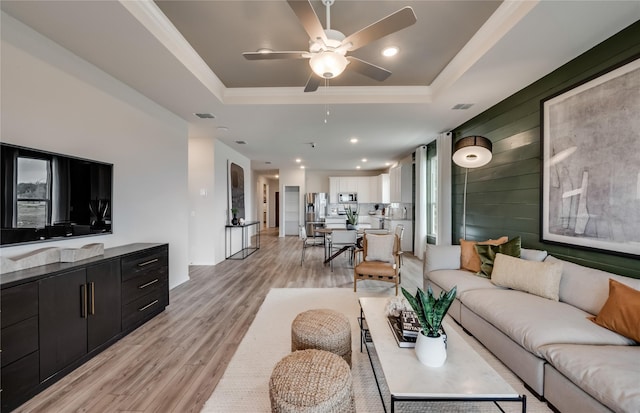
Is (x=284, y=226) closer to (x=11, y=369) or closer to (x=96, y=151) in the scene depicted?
(x=96, y=151)

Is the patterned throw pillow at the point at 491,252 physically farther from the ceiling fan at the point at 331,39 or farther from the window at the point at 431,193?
the window at the point at 431,193

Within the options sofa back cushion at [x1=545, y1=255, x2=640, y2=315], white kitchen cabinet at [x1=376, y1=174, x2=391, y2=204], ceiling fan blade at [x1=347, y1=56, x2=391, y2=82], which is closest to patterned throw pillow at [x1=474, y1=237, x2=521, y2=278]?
sofa back cushion at [x1=545, y1=255, x2=640, y2=315]

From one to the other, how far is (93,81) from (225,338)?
9.67 feet

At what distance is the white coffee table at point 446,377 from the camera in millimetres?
1283

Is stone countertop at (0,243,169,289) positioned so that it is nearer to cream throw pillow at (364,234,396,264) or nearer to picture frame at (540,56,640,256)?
cream throw pillow at (364,234,396,264)

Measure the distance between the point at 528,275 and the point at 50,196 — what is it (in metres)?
4.34

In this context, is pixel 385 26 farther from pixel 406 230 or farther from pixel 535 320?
pixel 406 230

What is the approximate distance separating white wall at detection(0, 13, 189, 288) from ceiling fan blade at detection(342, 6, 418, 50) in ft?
8.32

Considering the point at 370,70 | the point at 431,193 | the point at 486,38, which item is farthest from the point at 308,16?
the point at 431,193

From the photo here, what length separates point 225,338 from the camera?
262 cm

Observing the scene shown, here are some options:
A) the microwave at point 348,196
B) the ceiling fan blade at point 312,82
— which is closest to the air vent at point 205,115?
the ceiling fan blade at point 312,82

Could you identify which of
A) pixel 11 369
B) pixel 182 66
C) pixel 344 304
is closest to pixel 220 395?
pixel 11 369

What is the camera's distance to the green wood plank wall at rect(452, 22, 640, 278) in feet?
7.43

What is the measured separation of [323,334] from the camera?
1.87 m
